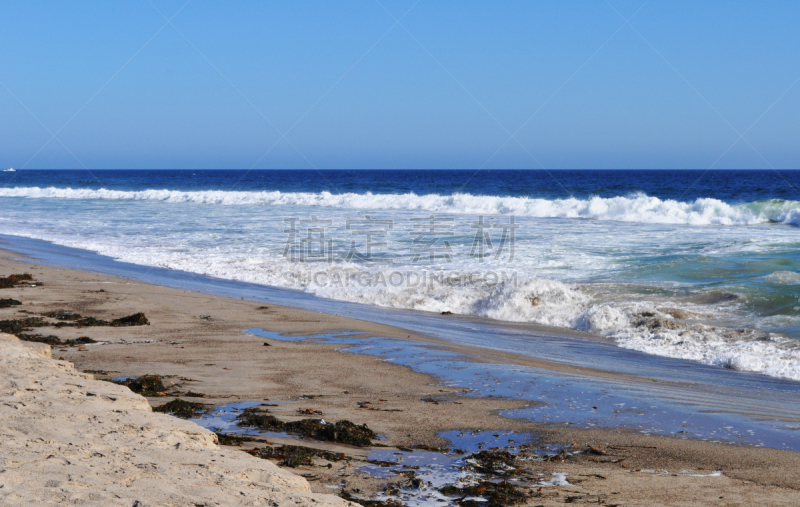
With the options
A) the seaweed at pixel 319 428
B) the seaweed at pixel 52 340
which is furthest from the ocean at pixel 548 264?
the seaweed at pixel 52 340

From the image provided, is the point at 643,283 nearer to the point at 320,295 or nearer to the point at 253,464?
the point at 320,295

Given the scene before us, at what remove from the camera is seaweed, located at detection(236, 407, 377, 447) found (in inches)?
146

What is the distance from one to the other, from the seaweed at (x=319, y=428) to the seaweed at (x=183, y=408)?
0.30 metres

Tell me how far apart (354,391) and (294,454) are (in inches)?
58.9

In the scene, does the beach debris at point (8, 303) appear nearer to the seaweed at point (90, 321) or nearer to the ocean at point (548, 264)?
the seaweed at point (90, 321)

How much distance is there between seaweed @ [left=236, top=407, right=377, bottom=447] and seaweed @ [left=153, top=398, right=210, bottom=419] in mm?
305

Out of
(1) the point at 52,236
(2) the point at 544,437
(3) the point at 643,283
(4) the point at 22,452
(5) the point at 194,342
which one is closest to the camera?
(4) the point at 22,452

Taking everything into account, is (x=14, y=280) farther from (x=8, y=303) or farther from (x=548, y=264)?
(x=548, y=264)

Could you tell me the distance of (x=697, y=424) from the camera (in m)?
4.20

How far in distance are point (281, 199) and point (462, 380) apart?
119ft

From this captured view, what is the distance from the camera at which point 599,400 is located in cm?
471

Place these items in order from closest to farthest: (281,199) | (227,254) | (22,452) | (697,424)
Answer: (22,452)
(697,424)
(227,254)
(281,199)

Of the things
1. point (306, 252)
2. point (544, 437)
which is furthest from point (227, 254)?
point (544, 437)

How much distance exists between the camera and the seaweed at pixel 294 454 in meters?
3.28
